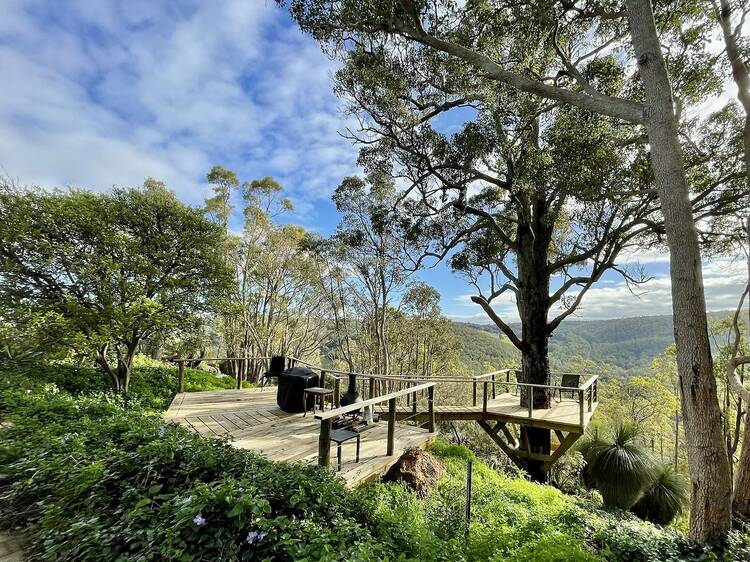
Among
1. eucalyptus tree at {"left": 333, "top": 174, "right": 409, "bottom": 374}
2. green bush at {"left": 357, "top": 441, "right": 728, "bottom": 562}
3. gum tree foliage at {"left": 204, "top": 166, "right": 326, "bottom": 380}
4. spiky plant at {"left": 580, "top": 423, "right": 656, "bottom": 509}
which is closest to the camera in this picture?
green bush at {"left": 357, "top": 441, "right": 728, "bottom": 562}

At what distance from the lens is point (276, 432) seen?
505 cm

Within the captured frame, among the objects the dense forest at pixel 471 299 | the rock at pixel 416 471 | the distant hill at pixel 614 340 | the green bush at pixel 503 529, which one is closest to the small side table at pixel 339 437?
the dense forest at pixel 471 299

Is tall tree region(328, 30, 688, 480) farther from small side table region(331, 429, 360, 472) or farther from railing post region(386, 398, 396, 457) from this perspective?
small side table region(331, 429, 360, 472)

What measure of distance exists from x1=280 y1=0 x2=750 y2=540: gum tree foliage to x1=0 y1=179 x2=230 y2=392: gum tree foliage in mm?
5037

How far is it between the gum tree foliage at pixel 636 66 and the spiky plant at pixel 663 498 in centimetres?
493

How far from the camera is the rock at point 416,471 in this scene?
4373 mm

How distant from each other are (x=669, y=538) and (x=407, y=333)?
54.8ft

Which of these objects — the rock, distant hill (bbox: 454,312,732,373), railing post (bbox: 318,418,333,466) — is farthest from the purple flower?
distant hill (bbox: 454,312,732,373)

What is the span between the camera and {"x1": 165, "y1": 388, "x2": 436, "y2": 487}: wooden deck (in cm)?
418

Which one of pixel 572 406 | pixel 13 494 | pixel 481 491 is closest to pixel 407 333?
pixel 572 406

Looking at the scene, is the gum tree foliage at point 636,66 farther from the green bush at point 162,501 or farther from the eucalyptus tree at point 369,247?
the eucalyptus tree at point 369,247

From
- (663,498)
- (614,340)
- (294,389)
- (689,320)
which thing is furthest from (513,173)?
(614,340)

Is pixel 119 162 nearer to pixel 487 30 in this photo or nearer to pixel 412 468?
pixel 487 30

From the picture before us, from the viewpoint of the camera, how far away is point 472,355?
4453 cm
